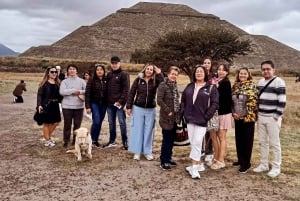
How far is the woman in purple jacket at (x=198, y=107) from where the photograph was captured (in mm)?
5465

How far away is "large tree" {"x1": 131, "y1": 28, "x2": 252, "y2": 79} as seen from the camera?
2670cm

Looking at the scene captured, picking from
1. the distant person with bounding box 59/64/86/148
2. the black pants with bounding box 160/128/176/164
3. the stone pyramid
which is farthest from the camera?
the stone pyramid

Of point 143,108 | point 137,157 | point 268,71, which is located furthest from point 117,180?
point 268,71

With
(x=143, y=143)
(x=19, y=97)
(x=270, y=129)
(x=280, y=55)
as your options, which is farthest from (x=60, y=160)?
(x=280, y=55)

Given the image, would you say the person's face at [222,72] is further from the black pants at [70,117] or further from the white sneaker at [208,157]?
the black pants at [70,117]

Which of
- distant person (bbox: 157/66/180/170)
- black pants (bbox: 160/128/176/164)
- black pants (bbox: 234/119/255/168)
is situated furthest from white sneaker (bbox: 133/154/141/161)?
black pants (bbox: 234/119/255/168)

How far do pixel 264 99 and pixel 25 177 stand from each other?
345 cm

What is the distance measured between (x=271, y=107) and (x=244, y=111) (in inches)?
15.1

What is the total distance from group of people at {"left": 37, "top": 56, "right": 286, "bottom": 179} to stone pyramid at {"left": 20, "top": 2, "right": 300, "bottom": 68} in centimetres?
5756

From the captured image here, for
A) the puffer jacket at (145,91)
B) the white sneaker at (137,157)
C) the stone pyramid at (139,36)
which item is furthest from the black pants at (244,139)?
the stone pyramid at (139,36)

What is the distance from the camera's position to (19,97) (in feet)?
53.4

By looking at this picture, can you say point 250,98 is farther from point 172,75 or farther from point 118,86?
point 118,86

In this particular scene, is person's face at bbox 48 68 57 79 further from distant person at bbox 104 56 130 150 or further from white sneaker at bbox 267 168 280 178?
white sneaker at bbox 267 168 280 178

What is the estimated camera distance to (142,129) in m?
6.59
